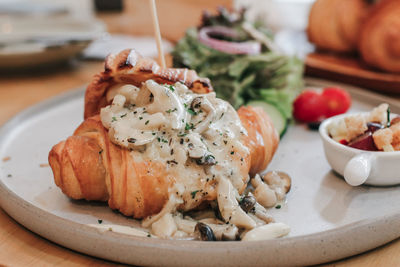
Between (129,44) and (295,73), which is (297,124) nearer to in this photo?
(295,73)

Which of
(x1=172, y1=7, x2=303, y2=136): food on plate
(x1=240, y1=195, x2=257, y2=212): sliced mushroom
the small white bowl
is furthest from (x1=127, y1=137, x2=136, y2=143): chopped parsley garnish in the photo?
(x1=172, y1=7, x2=303, y2=136): food on plate

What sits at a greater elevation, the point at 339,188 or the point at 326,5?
the point at 326,5

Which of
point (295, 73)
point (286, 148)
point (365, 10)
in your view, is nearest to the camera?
point (286, 148)

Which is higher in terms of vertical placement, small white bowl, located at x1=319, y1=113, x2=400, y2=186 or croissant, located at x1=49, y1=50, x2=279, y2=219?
croissant, located at x1=49, y1=50, x2=279, y2=219

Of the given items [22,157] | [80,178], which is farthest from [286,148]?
[22,157]

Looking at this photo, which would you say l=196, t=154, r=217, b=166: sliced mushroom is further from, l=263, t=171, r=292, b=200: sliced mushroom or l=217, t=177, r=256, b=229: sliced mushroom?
l=263, t=171, r=292, b=200: sliced mushroom

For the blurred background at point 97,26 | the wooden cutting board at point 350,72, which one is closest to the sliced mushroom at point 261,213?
the wooden cutting board at point 350,72
